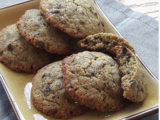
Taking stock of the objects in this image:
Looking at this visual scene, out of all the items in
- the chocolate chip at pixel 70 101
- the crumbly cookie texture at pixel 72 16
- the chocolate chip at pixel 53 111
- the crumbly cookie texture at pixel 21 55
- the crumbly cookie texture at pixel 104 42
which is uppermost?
the crumbly cookie texture at pixel 72 16

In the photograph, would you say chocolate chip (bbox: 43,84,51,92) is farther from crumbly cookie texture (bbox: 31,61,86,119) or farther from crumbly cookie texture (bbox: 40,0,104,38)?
crumbly cookie texture (bbox: 40,0,104,38)

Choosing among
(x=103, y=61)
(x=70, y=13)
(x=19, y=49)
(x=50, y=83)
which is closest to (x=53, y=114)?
(x=50, y=83)

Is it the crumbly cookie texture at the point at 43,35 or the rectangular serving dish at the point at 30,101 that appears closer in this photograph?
the rectangular serving dish at the point at 30,101

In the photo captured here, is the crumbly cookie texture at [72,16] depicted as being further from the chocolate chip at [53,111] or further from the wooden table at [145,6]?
the wooden table at [145,6]

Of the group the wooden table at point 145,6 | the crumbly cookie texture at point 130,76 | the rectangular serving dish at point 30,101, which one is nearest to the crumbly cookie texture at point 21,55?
the rectangular serving dish at point 30,101

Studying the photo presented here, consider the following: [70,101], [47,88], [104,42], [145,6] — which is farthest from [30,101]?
[145,6]

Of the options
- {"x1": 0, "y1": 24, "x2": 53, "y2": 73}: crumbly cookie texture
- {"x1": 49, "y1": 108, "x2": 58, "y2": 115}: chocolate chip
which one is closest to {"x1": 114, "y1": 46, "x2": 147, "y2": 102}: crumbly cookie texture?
{"x1": 49, "y1": 108, "x2": 58, "y2": 115}: chocolate chip
